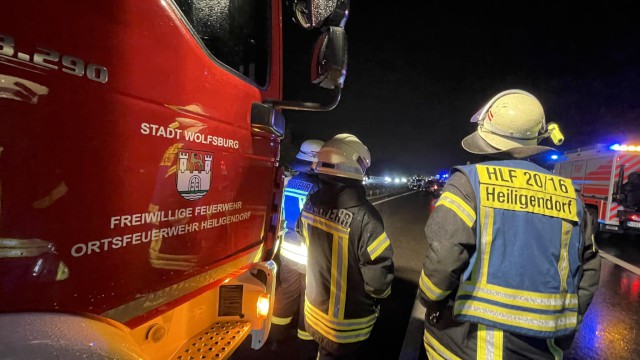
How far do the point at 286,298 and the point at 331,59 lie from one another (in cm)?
262

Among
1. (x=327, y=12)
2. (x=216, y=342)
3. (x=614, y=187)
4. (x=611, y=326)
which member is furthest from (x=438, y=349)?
(x=614, y=187)

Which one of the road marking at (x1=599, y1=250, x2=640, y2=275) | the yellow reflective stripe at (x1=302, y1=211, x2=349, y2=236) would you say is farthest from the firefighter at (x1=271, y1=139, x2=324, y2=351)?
the road marking at (x1=599, y1=250, x2=640, y2=275)

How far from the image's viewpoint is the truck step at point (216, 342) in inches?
66.0

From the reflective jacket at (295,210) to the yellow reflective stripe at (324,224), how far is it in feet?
2.40

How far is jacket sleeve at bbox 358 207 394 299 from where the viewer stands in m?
2.21

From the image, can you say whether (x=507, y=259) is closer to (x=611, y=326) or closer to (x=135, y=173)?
(x=135, y=173)

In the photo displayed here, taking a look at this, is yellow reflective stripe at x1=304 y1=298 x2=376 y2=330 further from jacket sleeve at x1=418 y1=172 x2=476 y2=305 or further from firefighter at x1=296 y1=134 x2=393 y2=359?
jacket sleeve at x1=418 y1=172 x2=476 y2=305

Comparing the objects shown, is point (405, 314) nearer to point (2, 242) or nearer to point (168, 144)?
point (168, 144)

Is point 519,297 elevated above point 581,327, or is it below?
above

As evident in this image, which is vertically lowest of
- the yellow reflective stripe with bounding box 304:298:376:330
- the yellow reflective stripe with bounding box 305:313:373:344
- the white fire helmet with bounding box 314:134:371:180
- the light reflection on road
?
the light reflection on road

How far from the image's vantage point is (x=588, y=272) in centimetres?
194

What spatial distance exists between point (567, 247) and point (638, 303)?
15.0 ft

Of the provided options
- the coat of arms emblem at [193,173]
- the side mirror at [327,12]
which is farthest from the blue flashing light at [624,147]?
the coat of arms emblem at [193,173]

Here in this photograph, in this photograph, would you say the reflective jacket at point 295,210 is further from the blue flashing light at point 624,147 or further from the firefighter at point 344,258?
the blue flashing light at point 624,147
